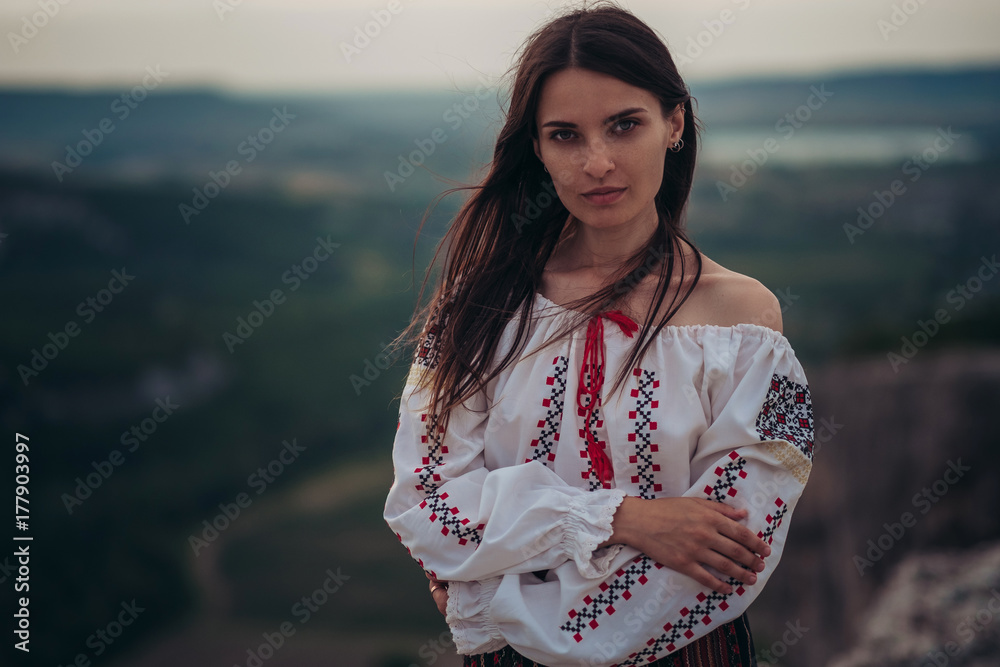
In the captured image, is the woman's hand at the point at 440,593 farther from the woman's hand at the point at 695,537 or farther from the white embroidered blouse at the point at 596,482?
the woman's hand at the point at 695,537

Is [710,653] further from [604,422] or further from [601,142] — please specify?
[601,142]

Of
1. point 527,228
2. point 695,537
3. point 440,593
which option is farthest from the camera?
point 527,228

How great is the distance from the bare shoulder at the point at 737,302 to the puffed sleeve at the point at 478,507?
42cm

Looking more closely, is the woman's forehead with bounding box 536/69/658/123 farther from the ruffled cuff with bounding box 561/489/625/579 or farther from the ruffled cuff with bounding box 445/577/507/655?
the ruffled cuff with bounding box 445/577/507/655

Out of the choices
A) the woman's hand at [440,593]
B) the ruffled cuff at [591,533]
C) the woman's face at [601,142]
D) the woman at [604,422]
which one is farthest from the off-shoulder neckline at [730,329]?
the woman's hand at [440,593]

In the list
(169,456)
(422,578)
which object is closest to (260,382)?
(169,456)

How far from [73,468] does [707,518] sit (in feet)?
24.8

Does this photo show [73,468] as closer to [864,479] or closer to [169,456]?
[169,456]

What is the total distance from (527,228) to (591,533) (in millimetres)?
742

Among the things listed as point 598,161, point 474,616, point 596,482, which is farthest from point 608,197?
point 474,616

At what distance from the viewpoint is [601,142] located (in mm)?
1636

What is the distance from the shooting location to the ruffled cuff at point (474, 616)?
162 centimetres

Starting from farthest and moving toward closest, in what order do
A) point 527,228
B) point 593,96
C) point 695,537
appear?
point 527,228 → point 593,96 → point 695,537

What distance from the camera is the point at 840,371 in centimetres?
570
